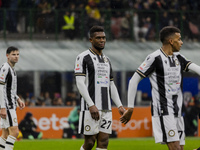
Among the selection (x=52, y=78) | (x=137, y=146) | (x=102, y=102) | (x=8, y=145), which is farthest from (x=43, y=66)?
(x=102, y=102)

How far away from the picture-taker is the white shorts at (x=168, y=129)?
25.3 ft

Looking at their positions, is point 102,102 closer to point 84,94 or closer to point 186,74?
point 84,94

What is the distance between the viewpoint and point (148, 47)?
2236cm

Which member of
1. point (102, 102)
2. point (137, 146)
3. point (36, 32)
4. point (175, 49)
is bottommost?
point (137, 146)

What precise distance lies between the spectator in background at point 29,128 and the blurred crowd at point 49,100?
136 centimetres

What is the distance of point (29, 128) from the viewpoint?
60.1 feet

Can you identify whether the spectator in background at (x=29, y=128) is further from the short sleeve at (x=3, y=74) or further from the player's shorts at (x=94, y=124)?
the player's shorts at (x=94, y=124)

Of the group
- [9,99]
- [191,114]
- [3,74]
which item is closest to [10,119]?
[9,99]

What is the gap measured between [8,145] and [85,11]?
41.2ft

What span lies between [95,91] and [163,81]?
1268 millimetres

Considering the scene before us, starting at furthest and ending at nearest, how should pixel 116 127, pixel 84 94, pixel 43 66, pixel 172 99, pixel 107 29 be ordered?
pixel 107 29 → pixel 43 66 → pixel 116 127 → pixel 84 94 → pixel 172 99

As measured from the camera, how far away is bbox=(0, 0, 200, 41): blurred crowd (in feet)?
72.5

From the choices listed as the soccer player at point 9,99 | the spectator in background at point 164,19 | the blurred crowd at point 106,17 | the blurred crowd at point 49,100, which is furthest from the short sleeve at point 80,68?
the spectator in background at point 164,19

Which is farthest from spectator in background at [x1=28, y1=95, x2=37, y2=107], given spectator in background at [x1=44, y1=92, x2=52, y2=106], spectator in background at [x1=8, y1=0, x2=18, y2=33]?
spectator in background at [x1=8, y1=0, x2=18, y2=33]
